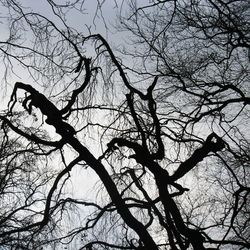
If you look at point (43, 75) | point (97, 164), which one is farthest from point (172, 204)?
point (43, 75)

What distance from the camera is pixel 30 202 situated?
6961 millimetres

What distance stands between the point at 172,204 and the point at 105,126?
1.74m

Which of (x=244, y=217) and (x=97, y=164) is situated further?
(x=244, y=217)

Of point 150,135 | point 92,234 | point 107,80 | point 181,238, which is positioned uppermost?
point 107,80

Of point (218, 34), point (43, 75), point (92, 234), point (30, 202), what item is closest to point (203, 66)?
point (218, 34)

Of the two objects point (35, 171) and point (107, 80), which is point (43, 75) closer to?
point (107, 80)

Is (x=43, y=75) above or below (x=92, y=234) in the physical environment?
→ above

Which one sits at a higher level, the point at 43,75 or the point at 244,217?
the point at 43,75

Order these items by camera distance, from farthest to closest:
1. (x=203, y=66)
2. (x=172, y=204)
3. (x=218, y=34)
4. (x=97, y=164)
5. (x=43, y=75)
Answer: (x=203, y=66), (x=218, y=34), (x=43, y=75), (x=97, y=164), (x=172, y=204)

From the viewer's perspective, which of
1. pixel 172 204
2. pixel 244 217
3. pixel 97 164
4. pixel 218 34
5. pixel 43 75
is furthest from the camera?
pixel 244 217

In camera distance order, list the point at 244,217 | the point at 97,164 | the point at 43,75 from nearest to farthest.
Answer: the point at 97,164
the point at 43,75
the point at 244,217

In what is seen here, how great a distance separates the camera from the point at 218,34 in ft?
19.6

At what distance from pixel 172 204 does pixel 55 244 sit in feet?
7.03

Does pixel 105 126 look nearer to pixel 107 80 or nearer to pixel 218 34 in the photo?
pixel 107 80
